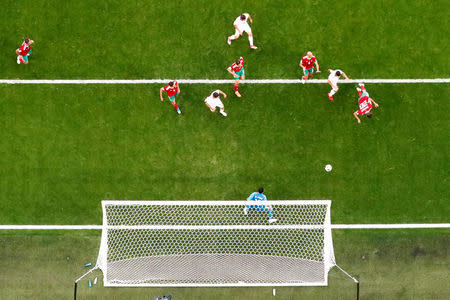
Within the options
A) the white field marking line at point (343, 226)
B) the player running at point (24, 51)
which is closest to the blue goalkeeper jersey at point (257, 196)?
the white field marking line at point (343, 226)

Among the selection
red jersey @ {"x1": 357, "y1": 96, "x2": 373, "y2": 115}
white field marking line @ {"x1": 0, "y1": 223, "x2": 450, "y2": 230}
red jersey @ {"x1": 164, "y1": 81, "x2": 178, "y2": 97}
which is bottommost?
white field marking line @ {"x1": 0, "y1": 223, "x2": 450, "y2": 230}

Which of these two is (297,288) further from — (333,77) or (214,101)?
(333,77)

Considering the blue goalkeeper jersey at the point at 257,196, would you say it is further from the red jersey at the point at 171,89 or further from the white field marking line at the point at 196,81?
the red jersey at the point at 171,89

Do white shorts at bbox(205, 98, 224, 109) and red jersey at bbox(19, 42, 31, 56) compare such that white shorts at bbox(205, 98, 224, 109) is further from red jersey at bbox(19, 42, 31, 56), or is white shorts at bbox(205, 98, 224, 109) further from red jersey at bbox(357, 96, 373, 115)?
red jersey at bbox(19, 42, 31, 56)

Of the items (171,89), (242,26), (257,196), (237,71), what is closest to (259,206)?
(257,196)

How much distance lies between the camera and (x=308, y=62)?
14.2m

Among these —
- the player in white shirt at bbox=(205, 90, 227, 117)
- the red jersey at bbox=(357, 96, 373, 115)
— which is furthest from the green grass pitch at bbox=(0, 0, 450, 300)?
the red jersey at bbox=(357, 96, 373, 115)

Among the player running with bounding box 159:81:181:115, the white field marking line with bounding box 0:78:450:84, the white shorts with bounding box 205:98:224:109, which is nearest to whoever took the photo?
the player running with bounding box 159:81:181:115

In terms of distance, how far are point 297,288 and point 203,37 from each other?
740 centimetres

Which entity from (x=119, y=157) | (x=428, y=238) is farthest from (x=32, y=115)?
(x=428, y=238)

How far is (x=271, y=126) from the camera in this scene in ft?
48.9

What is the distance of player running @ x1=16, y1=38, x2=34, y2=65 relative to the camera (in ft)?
47.4

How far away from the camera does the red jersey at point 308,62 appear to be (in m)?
14.2

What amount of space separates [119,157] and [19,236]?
11.5 ft
